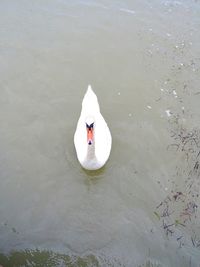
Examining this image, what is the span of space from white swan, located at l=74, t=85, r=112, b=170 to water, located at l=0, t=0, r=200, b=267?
0.88ft

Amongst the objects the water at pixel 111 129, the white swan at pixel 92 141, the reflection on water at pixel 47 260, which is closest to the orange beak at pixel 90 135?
the white swan at pixel 92 141

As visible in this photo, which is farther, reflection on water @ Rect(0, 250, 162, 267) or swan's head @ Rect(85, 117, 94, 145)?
swan's head @ Rect(85, 117, 94, 145)

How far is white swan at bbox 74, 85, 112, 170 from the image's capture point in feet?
21.3

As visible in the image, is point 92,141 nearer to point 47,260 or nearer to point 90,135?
point 90,135

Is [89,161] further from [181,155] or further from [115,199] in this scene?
[181,155]

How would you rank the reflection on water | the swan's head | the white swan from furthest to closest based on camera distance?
the white swan
the swan's head
the reflection on water

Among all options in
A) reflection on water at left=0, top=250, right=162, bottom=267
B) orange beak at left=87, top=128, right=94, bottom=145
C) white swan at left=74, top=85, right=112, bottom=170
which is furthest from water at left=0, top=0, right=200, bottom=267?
orange beak at left=87, top=128, right=94, bottom=145

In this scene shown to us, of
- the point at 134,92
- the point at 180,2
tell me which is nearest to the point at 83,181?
the point at 134,92

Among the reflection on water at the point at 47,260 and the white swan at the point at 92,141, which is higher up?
the white swan at the point at 92,141

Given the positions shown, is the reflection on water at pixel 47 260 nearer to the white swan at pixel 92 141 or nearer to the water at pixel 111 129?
the water at pixel 111 129

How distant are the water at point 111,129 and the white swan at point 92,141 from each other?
268mm

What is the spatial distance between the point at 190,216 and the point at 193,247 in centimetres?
53

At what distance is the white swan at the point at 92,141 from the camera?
256 inches

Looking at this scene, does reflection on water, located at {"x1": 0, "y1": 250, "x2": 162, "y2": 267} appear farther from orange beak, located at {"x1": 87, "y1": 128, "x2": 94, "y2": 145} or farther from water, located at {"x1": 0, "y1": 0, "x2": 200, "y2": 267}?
orange beak, located at {"x1": 87, "y1": 128, "x2": 94, "y2": 145}
